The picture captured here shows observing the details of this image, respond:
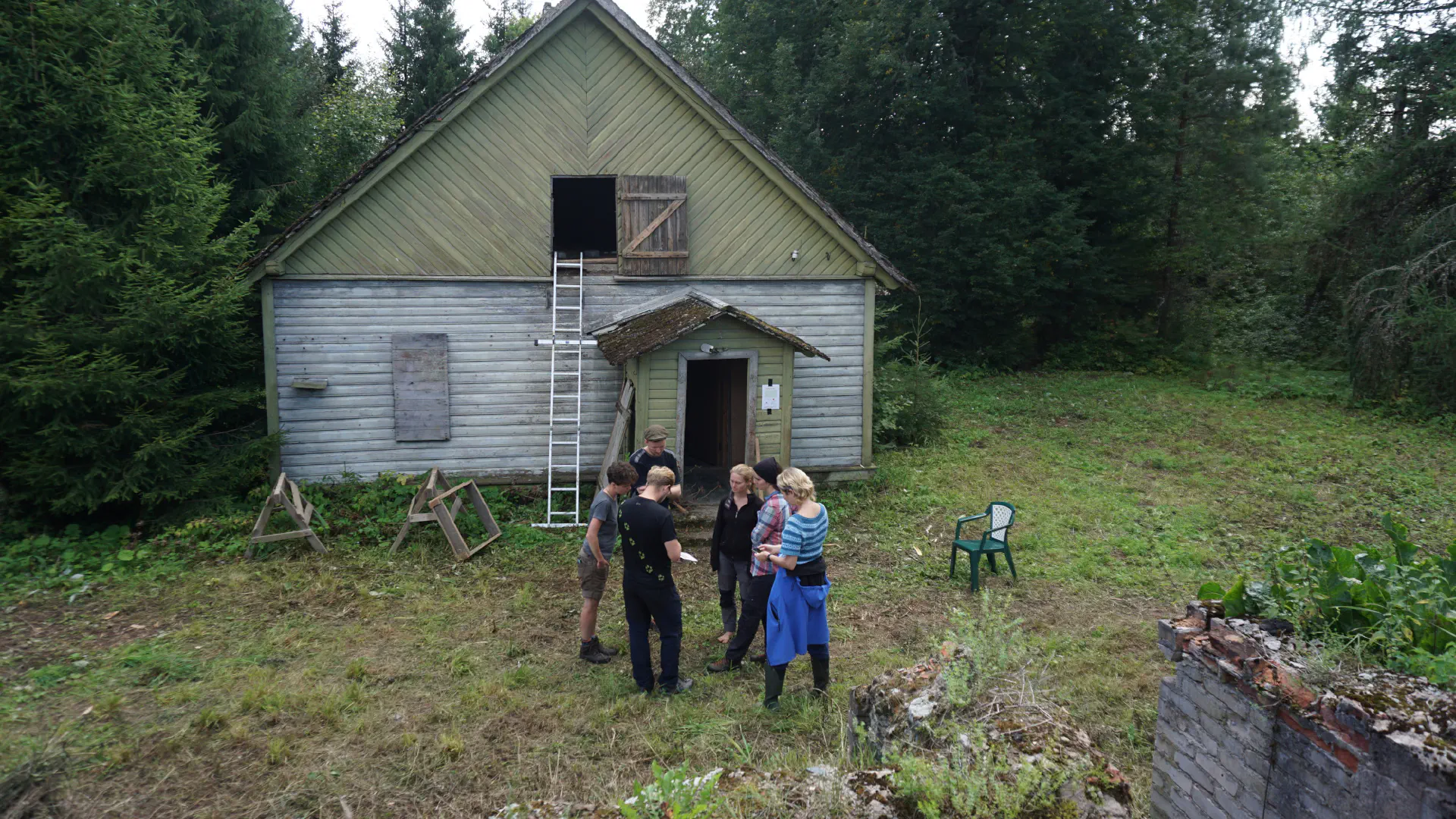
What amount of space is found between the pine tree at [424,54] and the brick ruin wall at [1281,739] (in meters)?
26.6

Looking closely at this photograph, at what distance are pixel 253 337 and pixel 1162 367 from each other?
22304 mm

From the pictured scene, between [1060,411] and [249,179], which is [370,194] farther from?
[1060,411]

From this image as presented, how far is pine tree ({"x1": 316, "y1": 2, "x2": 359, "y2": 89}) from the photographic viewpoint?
28016 millimetres

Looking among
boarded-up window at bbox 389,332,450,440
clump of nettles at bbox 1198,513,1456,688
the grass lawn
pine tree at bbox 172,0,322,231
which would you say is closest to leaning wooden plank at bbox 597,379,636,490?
the grass lawn

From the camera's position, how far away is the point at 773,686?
20.1 ft

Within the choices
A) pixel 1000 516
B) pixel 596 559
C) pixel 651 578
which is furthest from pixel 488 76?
pixel 1000 516

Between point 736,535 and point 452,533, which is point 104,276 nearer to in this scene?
point 452,533

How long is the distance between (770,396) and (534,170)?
4.51 metres

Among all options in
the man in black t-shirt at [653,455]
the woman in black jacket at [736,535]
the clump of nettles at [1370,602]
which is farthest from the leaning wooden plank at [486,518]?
the clump of nettles at [1370,602]

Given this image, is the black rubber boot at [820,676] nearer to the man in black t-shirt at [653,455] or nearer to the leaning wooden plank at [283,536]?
the man in black t-shirt at [653,455]

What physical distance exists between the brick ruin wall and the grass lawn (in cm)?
108

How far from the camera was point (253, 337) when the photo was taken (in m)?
11.3

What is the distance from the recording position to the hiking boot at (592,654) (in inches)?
281

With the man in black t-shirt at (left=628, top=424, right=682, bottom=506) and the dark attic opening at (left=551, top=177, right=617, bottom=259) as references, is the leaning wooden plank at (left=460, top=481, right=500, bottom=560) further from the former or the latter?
the dark attic opening at (left=551, top=177, right=617, bottom=259)
